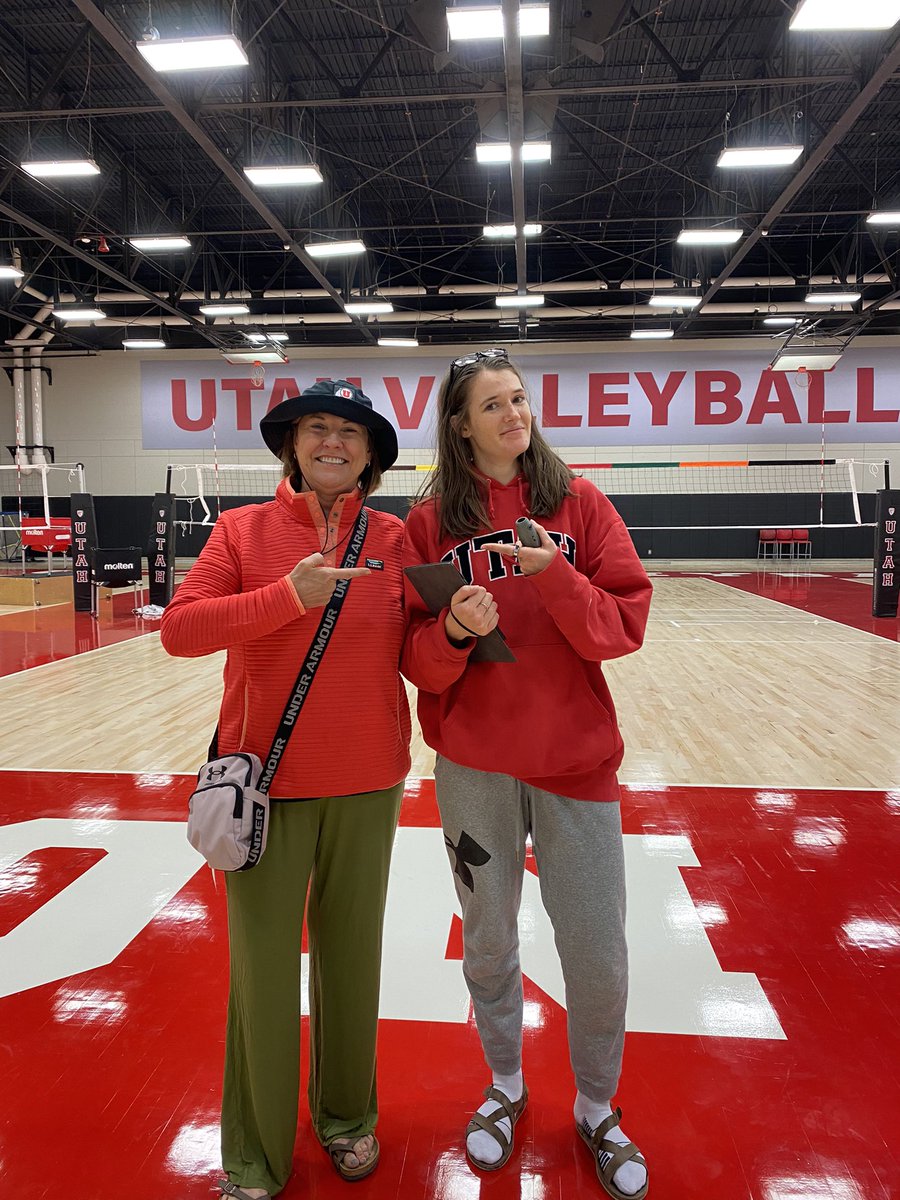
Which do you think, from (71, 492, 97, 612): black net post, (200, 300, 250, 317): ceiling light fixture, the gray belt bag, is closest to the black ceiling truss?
(200, 300, 250, 317): ceiling light fixture

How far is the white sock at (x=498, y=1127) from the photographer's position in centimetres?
166

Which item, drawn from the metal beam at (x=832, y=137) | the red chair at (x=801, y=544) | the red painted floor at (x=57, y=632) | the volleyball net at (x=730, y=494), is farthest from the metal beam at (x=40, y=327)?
the red chair at (x=801, y=544)

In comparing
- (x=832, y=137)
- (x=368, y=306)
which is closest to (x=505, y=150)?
(x=832, y=137)

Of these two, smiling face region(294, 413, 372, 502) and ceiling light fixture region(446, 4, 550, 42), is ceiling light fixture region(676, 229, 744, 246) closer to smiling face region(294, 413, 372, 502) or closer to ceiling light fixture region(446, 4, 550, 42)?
ceiling light fixture region(446, 4, 550, 42)

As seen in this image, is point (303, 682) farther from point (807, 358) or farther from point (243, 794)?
point (807, 358)

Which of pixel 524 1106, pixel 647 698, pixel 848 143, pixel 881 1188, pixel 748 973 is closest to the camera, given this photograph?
pixel 881 1188

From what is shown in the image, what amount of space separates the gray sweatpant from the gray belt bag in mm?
336

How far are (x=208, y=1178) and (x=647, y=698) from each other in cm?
474

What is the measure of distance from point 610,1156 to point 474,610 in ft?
3.62

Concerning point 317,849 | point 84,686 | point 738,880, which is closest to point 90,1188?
point 317,849

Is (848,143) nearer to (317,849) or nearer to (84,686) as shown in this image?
(84,686)

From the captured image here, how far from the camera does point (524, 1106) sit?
1.82m

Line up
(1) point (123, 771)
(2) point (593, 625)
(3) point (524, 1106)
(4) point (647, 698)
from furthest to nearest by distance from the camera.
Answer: (4) point (647, 698)
(1) point (123, 771)
(3) point (524, 1106)
(2) point (593, 625)

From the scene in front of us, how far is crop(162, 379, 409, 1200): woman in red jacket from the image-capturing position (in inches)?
60.6
